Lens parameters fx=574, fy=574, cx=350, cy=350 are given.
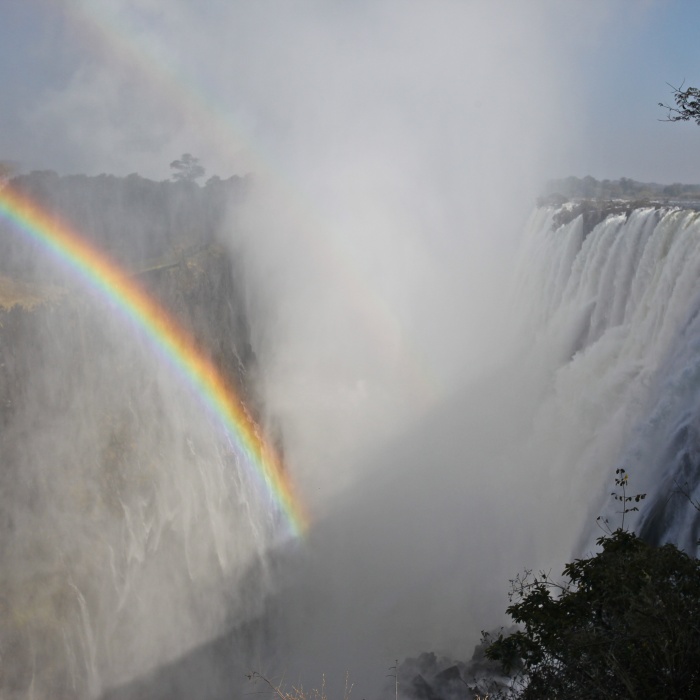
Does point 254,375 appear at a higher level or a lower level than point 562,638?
higher

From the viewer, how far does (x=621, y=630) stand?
5023mm

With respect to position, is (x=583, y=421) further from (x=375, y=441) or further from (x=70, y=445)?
(x=70, y=445)

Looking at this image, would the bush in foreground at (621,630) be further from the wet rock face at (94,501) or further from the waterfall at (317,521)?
the wet rock face at (94,501)

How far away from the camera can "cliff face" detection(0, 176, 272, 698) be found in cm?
1422

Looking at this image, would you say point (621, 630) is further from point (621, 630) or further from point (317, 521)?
point (317, 521)

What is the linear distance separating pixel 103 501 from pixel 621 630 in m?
14.7

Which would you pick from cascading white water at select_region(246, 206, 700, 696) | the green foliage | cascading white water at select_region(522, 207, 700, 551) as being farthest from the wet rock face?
the green foliage

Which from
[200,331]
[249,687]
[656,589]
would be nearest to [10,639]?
[249,687]

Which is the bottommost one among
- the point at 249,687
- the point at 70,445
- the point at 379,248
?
the point at 249,687

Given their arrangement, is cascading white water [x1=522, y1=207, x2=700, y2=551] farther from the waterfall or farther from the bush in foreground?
the bush in foreground

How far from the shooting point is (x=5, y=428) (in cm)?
1448

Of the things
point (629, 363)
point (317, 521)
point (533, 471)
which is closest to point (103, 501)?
point (317, 521)

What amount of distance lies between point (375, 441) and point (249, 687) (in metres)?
10.8

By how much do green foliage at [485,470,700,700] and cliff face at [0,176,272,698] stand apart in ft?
41.4
